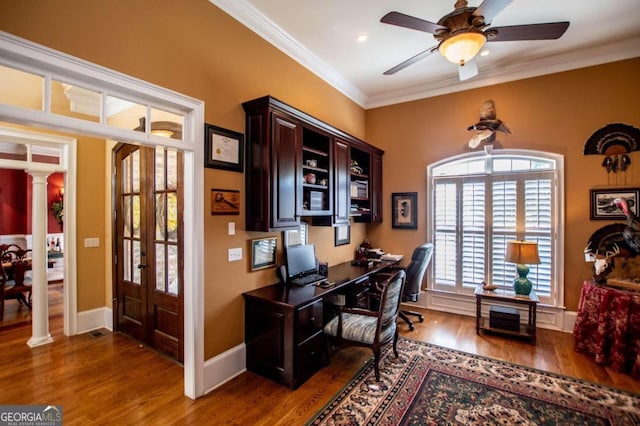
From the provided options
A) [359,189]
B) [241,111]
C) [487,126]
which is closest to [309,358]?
Answer: [241,111]

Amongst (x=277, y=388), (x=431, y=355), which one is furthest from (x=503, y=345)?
(x=277, y=388)

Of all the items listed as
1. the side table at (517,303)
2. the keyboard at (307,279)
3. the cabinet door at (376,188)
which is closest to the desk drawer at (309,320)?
the keyboard at (307,279)

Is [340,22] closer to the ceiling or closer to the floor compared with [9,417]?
closer to the ceiling

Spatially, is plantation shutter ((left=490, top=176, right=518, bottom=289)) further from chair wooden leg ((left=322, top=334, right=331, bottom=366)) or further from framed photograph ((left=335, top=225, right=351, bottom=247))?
chair wooden leg ((left=322, top=334, right=331, bottom=366))

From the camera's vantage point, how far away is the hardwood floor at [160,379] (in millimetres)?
2229

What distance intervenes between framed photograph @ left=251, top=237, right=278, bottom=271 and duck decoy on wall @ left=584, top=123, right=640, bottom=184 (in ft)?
13.4

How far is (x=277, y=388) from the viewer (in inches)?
99.8

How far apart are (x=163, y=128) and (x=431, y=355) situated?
3.43m

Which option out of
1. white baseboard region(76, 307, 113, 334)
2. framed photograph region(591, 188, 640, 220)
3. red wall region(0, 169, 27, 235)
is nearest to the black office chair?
framed photograph region(591, 188, 640, 220)

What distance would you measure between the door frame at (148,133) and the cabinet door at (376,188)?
2941 millimetres

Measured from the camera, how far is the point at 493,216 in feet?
13.9

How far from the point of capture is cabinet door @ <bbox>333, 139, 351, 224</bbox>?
3.67 meters

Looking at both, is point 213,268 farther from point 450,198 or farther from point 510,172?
point 510,172

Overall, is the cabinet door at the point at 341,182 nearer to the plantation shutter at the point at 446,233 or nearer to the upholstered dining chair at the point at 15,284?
the plantation shutter at the point at 446,233
